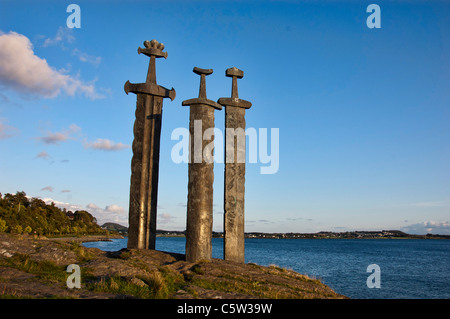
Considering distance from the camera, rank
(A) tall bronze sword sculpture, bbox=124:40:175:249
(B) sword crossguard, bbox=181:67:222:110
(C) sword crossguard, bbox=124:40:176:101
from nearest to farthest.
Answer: (B) sword crossguard, bbox=181:67:222:110
(A) tall bronze sword sculpture, bbox=124:40:175:249
(C) sword crossguard, bbox=124:40:176:101

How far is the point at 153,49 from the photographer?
69.4 feet

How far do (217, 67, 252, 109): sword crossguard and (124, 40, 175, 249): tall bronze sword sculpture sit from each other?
3.21 metres

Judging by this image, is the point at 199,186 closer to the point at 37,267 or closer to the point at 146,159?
the point at 146,159

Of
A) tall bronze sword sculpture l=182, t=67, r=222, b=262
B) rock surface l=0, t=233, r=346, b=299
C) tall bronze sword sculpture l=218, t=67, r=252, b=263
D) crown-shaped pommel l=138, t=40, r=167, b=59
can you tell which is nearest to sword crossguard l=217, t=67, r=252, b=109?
tall bronze sword sculpture l=218, t=67, r=252, b=263

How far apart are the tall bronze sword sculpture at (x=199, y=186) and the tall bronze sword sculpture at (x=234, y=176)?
8.09 feet

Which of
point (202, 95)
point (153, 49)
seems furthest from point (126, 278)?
point (153, 49)

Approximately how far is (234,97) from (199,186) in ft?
21.1

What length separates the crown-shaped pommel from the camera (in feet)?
69.2

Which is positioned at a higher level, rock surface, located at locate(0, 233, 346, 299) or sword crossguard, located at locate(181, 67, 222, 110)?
sword crossguard, located at locate(181, 67, 222, 110)

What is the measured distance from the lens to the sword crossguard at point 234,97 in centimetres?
2067

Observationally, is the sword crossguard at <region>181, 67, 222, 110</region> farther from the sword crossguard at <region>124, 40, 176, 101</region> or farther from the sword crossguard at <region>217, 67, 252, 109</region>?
the sword crossguard at <region>124, 40, 176, 101</region>

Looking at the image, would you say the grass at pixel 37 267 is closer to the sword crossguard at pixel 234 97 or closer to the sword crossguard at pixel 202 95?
the sword crossguard at pixel 202 95
